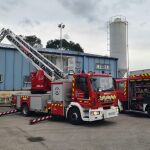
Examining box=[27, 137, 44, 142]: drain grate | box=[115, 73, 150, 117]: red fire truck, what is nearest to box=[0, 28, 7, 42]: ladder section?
box=[115, 73, 150, 117]: red fire truck

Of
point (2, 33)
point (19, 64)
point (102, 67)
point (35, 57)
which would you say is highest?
point (2, 33)

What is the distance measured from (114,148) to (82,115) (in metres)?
4.88

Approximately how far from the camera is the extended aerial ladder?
17578mm

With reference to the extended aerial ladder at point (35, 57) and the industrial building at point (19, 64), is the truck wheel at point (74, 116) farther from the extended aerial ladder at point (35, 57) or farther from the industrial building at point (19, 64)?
the industrial building at point (19, 64)

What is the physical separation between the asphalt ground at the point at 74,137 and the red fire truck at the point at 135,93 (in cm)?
355

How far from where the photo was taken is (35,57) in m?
19.0

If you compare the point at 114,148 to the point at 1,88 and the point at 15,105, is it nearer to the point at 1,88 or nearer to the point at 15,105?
the point at 15,105

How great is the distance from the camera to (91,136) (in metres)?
10.9

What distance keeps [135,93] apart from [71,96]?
5067mm

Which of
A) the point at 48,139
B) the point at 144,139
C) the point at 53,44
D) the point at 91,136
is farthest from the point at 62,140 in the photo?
the point at 53,44

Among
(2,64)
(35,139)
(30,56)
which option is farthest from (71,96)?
(2,64)

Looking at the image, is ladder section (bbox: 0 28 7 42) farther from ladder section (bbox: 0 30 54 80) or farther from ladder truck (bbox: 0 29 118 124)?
ladder truck (bbox: 0 29 118 124)

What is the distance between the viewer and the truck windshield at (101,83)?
13.5m

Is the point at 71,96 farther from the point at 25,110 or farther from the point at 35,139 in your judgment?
the point at 35,139
